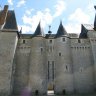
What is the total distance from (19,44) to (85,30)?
14.3 meters

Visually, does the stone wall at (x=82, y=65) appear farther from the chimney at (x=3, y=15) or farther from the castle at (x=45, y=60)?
the chimney at (x=3, y=15)

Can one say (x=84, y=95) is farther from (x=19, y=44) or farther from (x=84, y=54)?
(x=19, y=44)

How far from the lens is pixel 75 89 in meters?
35.0

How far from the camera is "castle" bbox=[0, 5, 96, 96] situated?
34.1 metres

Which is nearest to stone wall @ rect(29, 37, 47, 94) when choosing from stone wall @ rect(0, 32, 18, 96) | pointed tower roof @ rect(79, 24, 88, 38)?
stone wall @ rect(0, 32, 18, 96)

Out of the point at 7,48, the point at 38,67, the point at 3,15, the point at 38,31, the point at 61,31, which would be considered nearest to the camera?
the point at 7,48

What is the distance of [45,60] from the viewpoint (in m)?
36.5

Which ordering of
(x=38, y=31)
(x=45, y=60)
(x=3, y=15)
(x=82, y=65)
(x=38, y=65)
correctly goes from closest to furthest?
(x=38, y=65) → (x=45, y=60) → (x=82, y=65) → (x=3, y=15) → (x=38, y=31)

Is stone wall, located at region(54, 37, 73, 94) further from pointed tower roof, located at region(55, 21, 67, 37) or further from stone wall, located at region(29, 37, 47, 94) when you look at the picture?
stone wall, located at region(29, 37, 47, 94)

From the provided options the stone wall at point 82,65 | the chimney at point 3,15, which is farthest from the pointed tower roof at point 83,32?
the chimney at point 3,15

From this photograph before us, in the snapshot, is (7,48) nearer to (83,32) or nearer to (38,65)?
(38,65)

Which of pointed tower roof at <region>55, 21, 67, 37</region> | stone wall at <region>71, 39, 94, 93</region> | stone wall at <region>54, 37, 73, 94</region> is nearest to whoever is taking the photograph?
stone wall at <region>54, 37, 73, 94</region>

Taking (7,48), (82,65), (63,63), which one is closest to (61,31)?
(63,63)

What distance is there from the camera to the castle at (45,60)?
34094 millimetres
